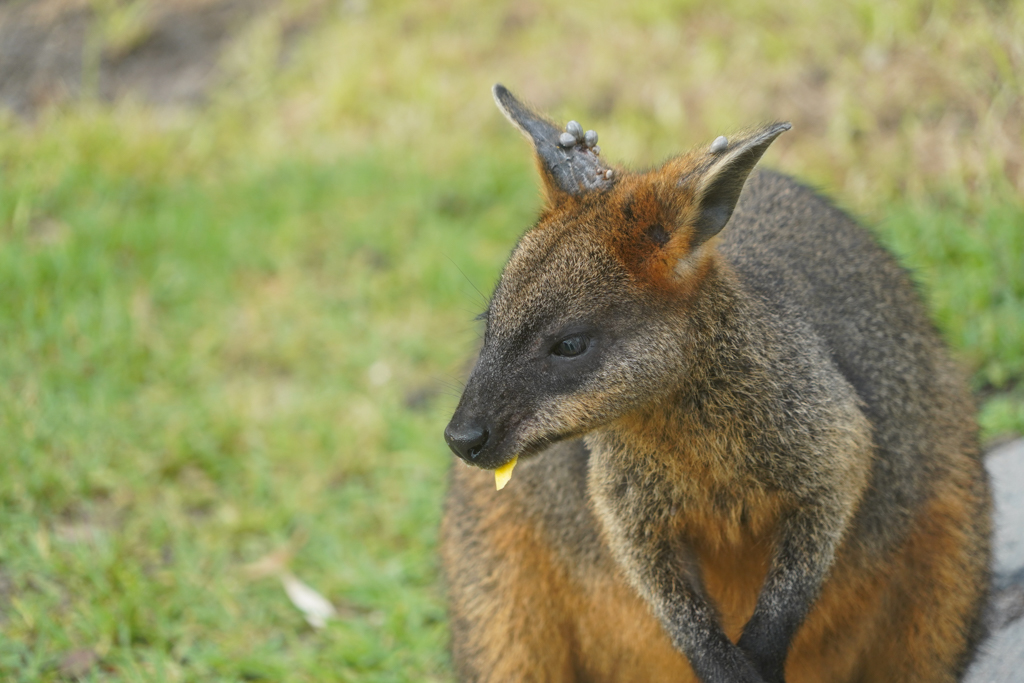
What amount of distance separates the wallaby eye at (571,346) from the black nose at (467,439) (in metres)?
0.27

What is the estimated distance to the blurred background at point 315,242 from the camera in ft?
13.3

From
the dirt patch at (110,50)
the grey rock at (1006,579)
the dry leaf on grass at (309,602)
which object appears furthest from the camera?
the dirt patch at (110,50)

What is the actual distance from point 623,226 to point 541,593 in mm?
1184

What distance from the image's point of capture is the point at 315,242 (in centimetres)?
640

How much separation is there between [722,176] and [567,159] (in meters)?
0.51

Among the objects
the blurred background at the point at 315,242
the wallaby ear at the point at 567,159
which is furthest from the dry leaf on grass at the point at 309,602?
A: the wallaby ear at the point at 567,159

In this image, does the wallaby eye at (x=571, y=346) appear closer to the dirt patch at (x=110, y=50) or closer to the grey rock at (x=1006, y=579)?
the grey rock at (x=1006, y=579)

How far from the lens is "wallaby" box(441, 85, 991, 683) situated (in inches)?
98.8

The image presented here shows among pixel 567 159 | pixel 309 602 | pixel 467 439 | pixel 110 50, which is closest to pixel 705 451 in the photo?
pixel 467 439

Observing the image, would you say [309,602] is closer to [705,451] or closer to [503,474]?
[503,474]

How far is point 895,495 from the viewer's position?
283cm

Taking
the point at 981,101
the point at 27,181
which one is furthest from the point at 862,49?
the point at 27,181

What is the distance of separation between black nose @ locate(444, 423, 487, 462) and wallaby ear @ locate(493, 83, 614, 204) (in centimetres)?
70

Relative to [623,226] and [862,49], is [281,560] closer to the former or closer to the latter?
[623,226]
